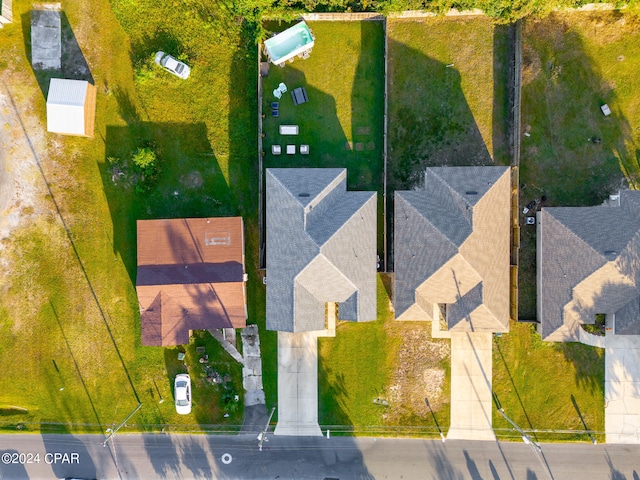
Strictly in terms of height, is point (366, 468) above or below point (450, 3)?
below

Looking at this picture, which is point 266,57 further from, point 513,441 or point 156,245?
point 513,441

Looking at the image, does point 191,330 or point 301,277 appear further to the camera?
point 191,330

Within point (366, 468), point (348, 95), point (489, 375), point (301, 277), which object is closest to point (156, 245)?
point (301, 277)

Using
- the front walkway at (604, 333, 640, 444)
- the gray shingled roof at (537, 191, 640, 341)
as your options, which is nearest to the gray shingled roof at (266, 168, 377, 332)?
the gray shingled roof at (537, 191, 640, 341)

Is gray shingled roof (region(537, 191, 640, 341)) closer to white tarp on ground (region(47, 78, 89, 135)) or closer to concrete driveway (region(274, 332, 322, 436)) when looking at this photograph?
concrete driveway (region(274, 332, 322, 436))

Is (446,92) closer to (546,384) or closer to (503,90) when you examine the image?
(503,90)

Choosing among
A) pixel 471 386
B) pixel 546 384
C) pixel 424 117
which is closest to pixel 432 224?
pixel 424 117

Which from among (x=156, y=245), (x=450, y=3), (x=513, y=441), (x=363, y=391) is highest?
(x=450, y=3)
